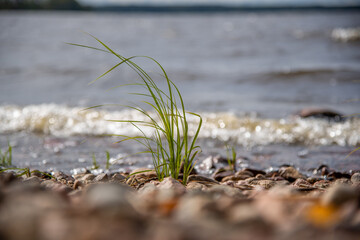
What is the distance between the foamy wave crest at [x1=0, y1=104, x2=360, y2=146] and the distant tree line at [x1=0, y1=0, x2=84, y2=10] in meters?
58.5

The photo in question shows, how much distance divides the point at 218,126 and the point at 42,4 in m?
68.5

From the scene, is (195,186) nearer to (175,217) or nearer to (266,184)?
(266,184)

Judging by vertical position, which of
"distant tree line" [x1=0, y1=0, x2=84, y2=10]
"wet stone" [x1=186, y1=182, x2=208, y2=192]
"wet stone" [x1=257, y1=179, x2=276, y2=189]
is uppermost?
"distant tree line" [x1=0, y1=0, x2=84, y2=10]

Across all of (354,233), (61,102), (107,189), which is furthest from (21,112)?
(354,233)

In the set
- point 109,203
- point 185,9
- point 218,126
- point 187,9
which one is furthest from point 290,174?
point 185,9

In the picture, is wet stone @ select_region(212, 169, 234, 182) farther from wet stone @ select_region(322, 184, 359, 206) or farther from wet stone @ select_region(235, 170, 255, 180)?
wet stone @ select_region(322, 184, 359, 206)

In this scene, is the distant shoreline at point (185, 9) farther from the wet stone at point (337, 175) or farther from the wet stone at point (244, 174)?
the wet stone at point (244, 174)

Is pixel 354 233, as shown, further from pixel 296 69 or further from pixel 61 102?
pixel 296 69

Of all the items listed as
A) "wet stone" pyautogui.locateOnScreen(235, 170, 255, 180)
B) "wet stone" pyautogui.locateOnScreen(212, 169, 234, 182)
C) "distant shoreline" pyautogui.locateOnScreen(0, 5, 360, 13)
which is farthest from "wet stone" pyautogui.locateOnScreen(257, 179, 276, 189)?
"distant shoreline" pyautogui.locateOnScreen(0, 5, 360, 13)

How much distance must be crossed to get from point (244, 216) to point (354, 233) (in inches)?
12.6

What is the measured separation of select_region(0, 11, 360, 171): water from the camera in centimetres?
448

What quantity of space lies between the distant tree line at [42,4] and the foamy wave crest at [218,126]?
192 feet

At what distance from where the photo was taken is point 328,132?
500 cm

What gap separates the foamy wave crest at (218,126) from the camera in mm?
4918
